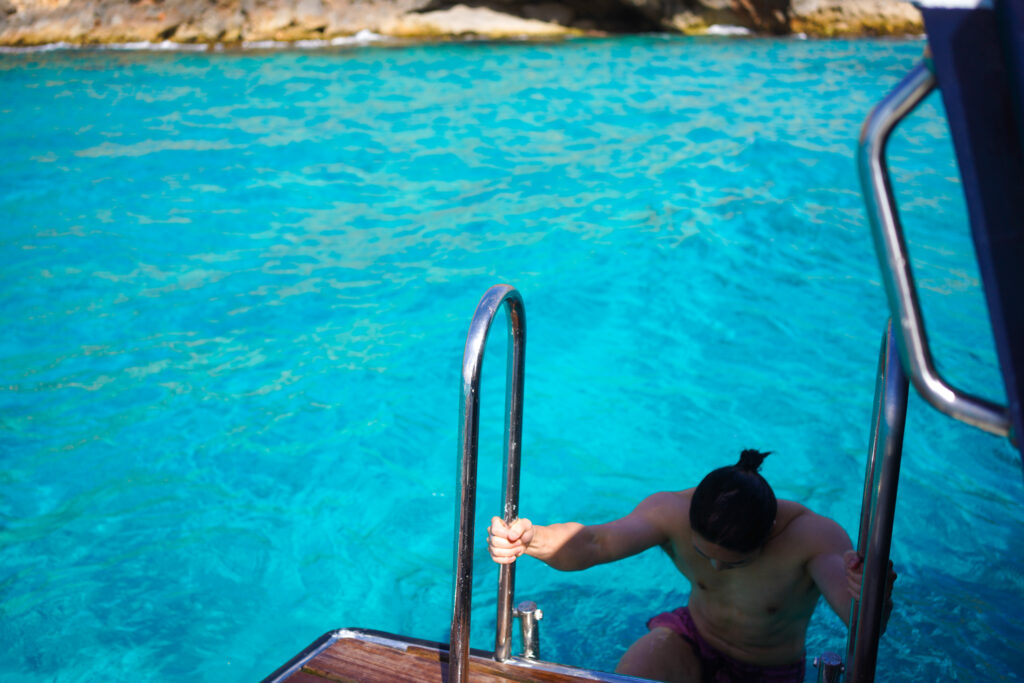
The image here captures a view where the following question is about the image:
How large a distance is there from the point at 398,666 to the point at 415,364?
417 centimetres

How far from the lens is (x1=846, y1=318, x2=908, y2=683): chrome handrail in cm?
156

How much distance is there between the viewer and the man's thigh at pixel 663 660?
281 centimetres

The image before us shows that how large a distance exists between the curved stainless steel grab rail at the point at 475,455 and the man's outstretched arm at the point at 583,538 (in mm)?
56

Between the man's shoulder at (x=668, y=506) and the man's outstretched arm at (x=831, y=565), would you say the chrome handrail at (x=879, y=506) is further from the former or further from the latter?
the man's shoulder at (x=668, y=506)

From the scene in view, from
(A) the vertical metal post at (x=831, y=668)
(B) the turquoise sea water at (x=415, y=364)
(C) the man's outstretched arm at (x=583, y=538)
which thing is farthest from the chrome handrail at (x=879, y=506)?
(B) the turquoise sea water at (x=415, y=364)

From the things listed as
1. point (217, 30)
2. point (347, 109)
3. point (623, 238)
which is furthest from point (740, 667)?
point (217, 30)

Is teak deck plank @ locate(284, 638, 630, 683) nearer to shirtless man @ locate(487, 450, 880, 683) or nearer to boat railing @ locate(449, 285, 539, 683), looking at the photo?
boat railing @ locate(449, 285, 539, 683)

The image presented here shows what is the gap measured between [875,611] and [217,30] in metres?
17.2

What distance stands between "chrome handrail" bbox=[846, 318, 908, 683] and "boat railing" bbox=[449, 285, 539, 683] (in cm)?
78

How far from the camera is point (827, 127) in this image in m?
11.1

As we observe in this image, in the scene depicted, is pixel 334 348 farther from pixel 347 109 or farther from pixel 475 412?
pixel 347 109

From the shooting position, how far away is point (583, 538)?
2672 mm

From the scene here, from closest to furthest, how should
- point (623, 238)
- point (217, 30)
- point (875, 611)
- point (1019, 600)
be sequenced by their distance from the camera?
point (875, 611) < point (1019, 600) < point (623, 238) < point (217, 30)

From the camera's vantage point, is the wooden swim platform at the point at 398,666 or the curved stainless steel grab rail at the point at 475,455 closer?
the curved stainless steel grab rail at the point at 475,455
